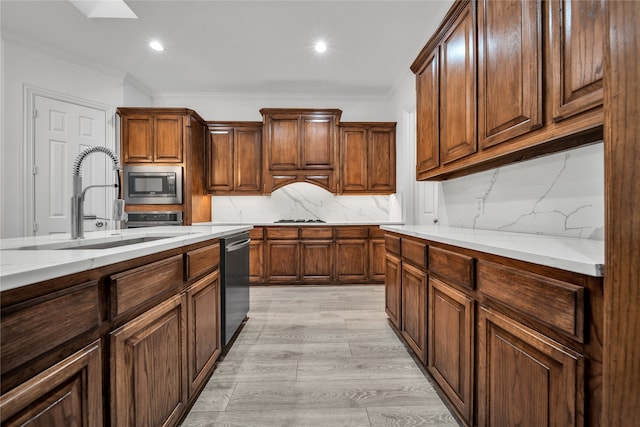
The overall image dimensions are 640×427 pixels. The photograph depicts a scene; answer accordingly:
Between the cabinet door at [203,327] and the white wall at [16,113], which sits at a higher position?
the white wall at [16,113]

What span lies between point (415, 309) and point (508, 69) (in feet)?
4.85

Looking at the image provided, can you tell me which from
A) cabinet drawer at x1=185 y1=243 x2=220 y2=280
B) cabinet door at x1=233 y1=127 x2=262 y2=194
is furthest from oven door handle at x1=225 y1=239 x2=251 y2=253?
cabinet door at x1=233 y1=127 x2=262 y2=194

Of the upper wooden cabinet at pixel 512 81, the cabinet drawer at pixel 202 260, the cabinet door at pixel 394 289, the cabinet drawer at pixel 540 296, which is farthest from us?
the cabinet door at pixel 394 289

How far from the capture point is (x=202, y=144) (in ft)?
14.2

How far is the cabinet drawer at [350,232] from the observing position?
4.13 m

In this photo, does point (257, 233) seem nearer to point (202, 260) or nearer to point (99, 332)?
point (202, 260)

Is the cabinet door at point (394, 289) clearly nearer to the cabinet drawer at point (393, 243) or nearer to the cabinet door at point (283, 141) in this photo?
the cabinet drawer at point (393, 243)

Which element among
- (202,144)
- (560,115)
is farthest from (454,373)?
(202,144)

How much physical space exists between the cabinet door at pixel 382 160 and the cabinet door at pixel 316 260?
123 centimetres

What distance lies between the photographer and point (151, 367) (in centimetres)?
108

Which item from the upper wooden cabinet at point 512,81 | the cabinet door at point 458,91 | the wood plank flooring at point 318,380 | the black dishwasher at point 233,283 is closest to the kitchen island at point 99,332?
the wood plank flooring at point 318,380

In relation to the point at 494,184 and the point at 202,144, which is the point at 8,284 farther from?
the point at 202,144

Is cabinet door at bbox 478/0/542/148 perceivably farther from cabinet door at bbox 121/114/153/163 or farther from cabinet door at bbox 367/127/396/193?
cabinet door at bbox 121/114/153/163

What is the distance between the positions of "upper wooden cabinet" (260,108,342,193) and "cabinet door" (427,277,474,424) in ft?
9.96
